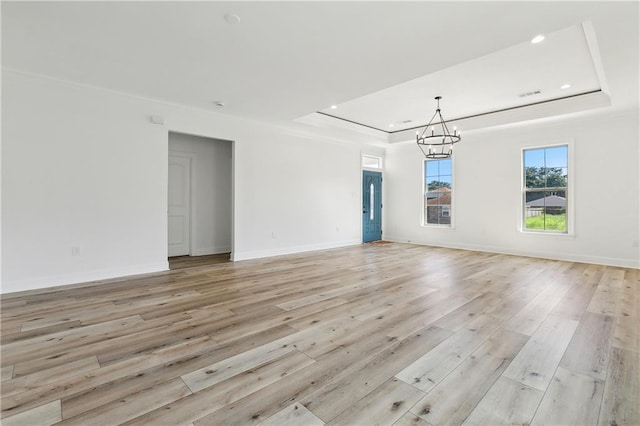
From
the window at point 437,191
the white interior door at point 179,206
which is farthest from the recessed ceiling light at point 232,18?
the window at point 437,191

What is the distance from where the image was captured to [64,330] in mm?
2734

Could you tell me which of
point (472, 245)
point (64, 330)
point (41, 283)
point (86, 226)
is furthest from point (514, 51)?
point (41, 283)

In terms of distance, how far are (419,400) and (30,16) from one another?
4354mm

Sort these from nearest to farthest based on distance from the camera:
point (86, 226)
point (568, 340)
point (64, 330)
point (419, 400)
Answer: point (419, 400), point (568, 340), point (64, 330), point (86, 226)


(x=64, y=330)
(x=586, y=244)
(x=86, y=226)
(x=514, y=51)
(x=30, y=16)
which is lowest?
(x=64, y=330)

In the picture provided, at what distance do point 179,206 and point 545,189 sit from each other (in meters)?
7.87

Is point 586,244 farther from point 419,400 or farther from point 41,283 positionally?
point 41,283

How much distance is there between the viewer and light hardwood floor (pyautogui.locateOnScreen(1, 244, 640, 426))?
5.42ft

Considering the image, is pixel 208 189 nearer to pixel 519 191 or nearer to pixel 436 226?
pixel 436 226

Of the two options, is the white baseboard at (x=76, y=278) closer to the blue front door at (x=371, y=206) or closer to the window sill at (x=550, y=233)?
the blue front door at (x=371, y=206)

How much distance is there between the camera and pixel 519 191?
22.2ft

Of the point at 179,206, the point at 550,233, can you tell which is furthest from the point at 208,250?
the point at 550,233

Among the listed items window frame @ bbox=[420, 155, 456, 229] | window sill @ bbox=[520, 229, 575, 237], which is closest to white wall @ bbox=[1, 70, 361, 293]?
window frame @ bbox=[420, 155, 456, 229]

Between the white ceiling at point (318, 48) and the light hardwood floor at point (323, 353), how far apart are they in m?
2.75
